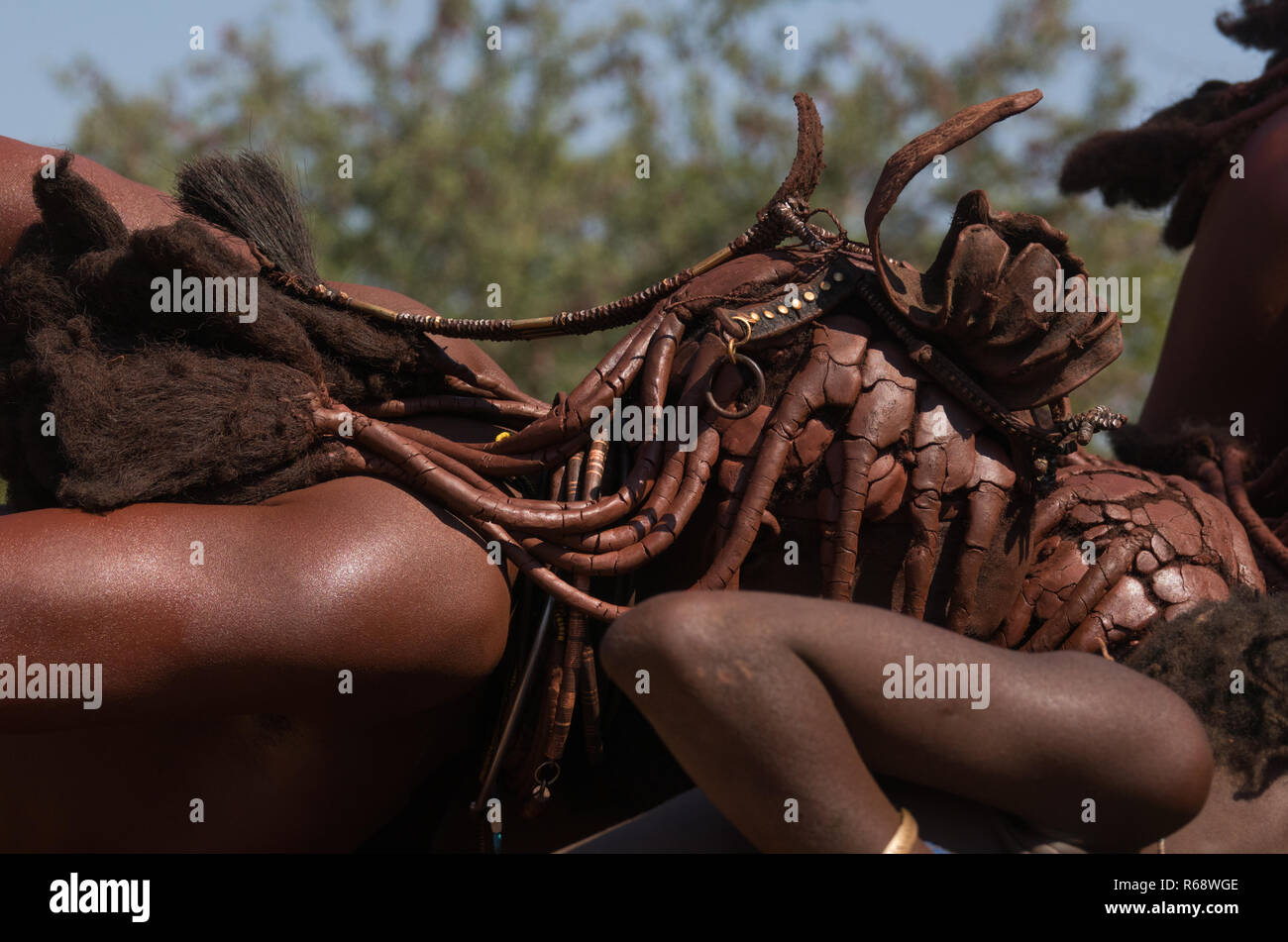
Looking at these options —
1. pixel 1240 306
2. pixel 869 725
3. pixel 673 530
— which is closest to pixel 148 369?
pixel 673 530

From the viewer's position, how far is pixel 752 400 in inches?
79.8

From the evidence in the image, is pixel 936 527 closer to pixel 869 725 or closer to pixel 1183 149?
pixel 869 725

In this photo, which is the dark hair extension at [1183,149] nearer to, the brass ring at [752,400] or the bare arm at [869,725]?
the brass ring at [752,400]

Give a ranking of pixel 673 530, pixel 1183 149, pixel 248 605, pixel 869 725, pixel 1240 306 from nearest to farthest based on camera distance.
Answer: pixel 869 725 < pixel 248 605 < pixel 673 530 < pixel 1240 306 < pixel 1183 149

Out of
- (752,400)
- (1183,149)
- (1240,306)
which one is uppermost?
(1183,149)

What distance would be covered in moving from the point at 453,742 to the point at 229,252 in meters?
0.96

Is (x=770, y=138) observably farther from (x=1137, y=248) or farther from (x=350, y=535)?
(x=350, y=535)

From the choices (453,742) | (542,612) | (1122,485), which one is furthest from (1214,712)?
(453,742)

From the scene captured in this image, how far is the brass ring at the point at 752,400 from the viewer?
1949 mm

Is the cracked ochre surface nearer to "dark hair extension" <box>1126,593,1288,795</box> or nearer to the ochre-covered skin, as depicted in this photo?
the ochre-covered skin

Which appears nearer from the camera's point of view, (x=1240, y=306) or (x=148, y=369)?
(x=148, y=369)

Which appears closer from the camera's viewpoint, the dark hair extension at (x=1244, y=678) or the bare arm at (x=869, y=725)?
the bare arm at (x=869, y=725)

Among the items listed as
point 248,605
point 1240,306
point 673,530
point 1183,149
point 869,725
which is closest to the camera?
point 869,725

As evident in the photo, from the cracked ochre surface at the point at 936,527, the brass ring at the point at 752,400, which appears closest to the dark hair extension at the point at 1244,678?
the cracked ochre surface at the point at 936,527
